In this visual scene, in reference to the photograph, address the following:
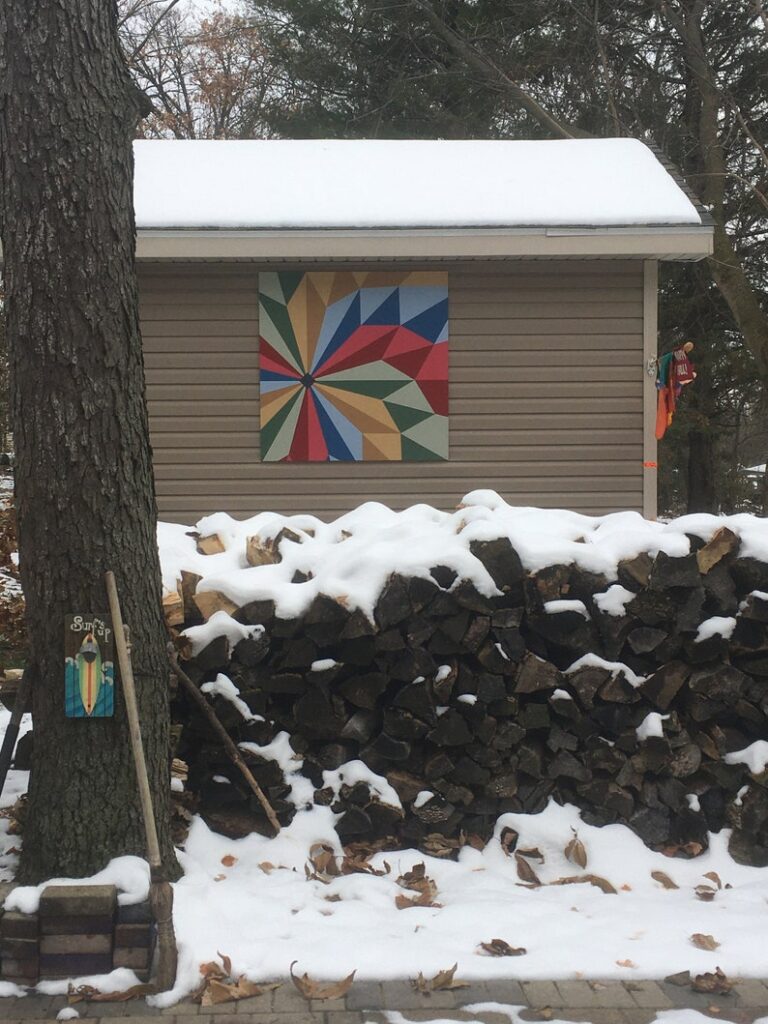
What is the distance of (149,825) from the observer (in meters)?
3.23

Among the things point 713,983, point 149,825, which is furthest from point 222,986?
point 713,983

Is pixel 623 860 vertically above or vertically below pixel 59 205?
below

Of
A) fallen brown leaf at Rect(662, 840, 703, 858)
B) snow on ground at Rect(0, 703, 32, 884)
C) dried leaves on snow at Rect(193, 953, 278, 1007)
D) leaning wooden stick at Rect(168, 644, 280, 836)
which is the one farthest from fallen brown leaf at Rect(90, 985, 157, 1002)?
fallen brown leaf at Rect(662, 840, 703, 858)

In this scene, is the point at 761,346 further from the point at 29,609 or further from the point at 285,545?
the point at 29,609

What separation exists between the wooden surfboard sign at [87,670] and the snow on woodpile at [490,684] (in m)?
0.65

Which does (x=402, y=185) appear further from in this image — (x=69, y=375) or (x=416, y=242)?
(x=69, y=375)

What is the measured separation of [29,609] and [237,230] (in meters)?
4.23

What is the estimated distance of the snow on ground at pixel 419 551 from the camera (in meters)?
4.06

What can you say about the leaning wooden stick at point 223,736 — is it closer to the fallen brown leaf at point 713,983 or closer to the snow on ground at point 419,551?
the snow on ground at point 419,551

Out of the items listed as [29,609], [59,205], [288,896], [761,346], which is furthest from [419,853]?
[761,346]

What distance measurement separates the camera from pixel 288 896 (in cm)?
360

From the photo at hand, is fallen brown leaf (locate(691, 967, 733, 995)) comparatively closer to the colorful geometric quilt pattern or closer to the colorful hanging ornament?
the colorful geometric quilt pattern

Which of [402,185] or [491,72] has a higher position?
[491,72]

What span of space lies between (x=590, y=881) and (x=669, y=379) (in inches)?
185
